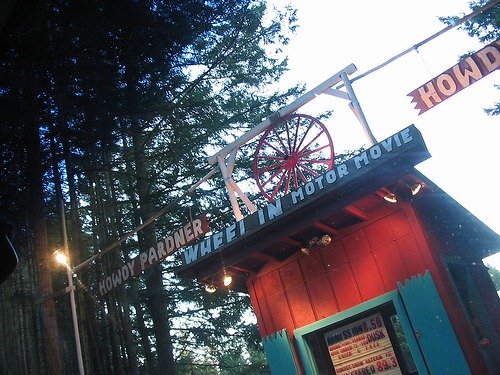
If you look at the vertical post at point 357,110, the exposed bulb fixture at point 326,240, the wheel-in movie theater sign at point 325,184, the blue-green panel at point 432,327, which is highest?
the vertical post at point 357,110

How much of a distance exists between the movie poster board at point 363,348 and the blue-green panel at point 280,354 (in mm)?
800

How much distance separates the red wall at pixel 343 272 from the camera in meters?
7.32

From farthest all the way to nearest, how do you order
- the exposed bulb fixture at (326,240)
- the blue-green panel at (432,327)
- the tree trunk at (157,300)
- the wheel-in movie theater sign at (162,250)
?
1. the tree trunk at (157,300)
2. the exposed bulb fixture at (326,240)
3. the wheel-in movie theater sign at (162,250)
4. the blue-green panel at (432,327)

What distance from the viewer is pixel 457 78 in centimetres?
599

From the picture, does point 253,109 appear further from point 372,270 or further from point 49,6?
point 372,270

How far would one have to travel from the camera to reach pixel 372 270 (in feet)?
25.0

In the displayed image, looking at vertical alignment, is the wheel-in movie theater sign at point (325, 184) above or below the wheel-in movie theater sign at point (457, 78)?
below

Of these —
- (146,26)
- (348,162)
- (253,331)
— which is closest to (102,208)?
(146,26)

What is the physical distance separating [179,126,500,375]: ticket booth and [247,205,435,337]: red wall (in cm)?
2

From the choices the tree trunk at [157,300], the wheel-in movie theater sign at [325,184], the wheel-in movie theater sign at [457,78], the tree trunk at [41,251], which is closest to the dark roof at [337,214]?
the wheel-in movie theater sign at [325,184]

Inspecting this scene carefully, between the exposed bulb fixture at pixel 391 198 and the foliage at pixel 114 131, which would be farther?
the foliage at pixel 114 131

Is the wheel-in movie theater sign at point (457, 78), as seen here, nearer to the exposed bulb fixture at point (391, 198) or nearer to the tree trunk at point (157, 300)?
the exposed bulb fixture at point (391, 198)

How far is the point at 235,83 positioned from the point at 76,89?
6.60 m

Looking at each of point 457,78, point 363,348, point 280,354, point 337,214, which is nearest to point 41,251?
point 280,354
